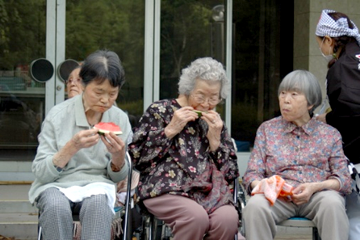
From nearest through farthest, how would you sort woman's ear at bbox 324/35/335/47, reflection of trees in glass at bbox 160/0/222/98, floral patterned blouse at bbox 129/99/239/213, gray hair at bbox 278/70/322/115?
1. floral patterned blouse at bbox 129/99/239/213
2. gray hair at bbox 278/70/322/115
3. woman's ear at bbox 324/35/335/47
4. reflection of trees in glass at bbox 160/0/222/98

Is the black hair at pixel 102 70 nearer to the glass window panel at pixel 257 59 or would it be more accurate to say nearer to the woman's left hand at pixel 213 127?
the woman's left hand at pixel 213 127

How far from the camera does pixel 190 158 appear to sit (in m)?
4.93

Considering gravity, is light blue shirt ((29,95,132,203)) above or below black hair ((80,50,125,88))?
below

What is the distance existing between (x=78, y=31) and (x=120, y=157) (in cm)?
422

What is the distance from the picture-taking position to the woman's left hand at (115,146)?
14.6 ft

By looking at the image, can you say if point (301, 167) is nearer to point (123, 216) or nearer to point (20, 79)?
point (123, 216)

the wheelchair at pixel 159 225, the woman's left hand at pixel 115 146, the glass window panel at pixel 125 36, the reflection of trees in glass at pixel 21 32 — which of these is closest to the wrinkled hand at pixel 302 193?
the wheelchair at pixel 159 225

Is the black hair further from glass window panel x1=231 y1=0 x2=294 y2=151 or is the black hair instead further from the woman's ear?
glass window panel x1=231 y1=0 x2=294 y2=151

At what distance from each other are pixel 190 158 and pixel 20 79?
A: 4154 millimetres

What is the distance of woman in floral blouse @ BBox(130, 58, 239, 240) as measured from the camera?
4.74 metres

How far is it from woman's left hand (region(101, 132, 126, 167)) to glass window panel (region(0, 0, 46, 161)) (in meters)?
4.01

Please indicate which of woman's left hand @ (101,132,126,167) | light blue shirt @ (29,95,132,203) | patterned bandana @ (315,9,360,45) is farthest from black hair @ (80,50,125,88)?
patterned bandana @ (315,9,360,45)

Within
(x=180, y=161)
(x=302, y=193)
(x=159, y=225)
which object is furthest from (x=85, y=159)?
(x=302, y=193)

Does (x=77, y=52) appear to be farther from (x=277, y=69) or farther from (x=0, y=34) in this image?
(x=277, y=69)
